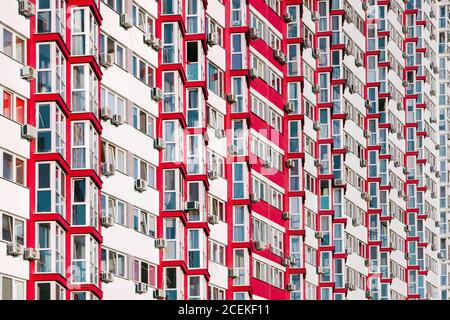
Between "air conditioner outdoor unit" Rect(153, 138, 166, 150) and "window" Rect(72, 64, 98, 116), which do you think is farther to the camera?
"air conditioner outdoor unit" Rect(153, 138, 166, 150)

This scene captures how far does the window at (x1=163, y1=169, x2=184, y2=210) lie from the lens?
63.7 metres

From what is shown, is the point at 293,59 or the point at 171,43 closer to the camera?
the point at 171,43

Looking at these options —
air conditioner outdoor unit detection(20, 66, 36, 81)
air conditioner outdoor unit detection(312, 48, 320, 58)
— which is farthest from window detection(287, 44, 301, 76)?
air conditioner outdoor unit detection(20, 66, 36, 81)

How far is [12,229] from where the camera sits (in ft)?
156

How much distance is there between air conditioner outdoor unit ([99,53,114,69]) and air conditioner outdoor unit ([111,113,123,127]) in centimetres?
200

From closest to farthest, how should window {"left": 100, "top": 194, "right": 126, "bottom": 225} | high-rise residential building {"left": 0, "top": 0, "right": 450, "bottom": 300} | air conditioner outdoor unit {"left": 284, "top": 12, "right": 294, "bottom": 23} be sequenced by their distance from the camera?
high-rise residential building {"left": 0, "top": 0, "right": 450, "bottom": 300} → window {"left": 100, "top": 194, "right": 126, "bottom": 225} → air conditioner outdoor unit {"left": 284, "top": 12, "right": 294, "bottom": 23}

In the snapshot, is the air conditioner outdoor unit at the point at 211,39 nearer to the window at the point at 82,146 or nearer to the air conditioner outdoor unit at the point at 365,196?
the window at the point at 82,146

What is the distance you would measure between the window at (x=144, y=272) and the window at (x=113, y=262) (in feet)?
4.04

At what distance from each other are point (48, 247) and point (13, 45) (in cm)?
695

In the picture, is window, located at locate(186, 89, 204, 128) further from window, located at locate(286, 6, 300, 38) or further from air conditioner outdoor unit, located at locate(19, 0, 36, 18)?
window, located at locate(286, 6, 300, 38)

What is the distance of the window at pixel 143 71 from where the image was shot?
202 ft

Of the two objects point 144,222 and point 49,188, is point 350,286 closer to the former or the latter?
point 144,222

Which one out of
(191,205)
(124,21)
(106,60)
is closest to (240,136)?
(191,205)
